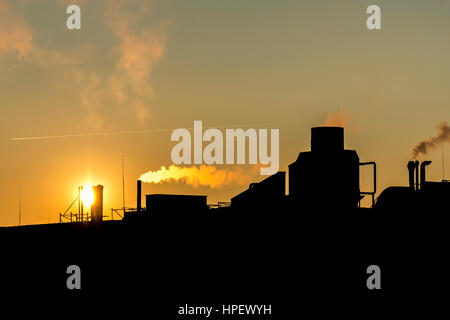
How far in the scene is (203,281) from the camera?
25.0 meters

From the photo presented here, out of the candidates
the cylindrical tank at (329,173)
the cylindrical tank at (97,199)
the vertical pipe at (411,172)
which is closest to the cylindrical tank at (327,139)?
the cylindrical tank at (329,173)

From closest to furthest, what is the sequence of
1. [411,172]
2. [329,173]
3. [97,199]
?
[329,173] → [411,172] → [97,199]

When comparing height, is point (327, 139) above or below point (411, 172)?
above

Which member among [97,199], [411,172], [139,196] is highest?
[411,172]

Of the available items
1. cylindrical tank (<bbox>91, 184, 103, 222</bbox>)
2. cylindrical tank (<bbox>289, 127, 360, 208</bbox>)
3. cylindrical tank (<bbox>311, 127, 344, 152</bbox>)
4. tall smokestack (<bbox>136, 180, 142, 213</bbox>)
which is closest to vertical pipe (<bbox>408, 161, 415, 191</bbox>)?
cylindrical tank (<bbox>289, 127, 360, 208</bbox>)

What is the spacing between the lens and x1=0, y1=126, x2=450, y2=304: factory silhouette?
2473cm

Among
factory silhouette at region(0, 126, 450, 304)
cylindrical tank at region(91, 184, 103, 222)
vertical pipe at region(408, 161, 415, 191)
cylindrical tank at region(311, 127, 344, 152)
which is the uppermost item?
cylindrical tank at region(311, 127, 344, 152)

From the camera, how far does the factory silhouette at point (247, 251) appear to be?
24734mm

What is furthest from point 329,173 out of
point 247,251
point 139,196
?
point 139,196

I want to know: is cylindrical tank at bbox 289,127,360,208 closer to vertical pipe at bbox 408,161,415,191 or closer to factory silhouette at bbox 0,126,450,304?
factory silhouette at bbox 0,126,450,304

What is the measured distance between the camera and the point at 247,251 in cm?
2566

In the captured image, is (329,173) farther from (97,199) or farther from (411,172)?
(97,199)
